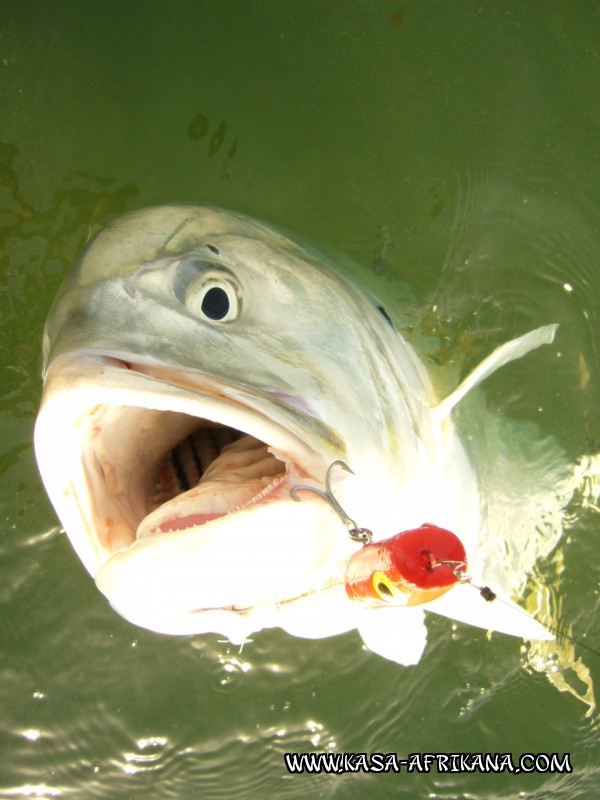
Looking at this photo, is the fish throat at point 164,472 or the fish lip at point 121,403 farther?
the fish throat at point 164,472

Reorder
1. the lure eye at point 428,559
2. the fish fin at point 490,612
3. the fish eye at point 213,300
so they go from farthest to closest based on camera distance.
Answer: the fish fin at point 490,612
the fish eye at point 213,300
the lure eye at point 428,559

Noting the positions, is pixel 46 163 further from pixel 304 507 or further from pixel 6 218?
pixel 304 507

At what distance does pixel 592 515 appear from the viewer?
131 inches

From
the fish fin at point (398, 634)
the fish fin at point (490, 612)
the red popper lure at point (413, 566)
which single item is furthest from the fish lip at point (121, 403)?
the fish fin at point (398, 634)

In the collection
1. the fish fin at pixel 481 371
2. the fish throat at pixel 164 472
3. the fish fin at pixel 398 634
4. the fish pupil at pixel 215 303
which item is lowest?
the fish fin at pixel 398 634

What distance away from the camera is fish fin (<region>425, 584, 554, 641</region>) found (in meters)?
2.17

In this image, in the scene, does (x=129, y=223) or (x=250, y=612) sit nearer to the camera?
(x=250, y=612)

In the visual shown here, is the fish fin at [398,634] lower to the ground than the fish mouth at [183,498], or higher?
lower

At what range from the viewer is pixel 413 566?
1.50 metres

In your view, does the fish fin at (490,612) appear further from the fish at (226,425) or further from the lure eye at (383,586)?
the lure eye at (383,586)

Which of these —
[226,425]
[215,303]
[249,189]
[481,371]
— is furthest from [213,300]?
[249,189]

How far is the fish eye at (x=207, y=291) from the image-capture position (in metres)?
1.78

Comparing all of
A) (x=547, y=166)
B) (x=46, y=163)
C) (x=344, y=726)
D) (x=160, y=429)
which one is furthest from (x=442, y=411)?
(x=46, y=163)

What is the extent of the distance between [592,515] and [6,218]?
275 centimetres
